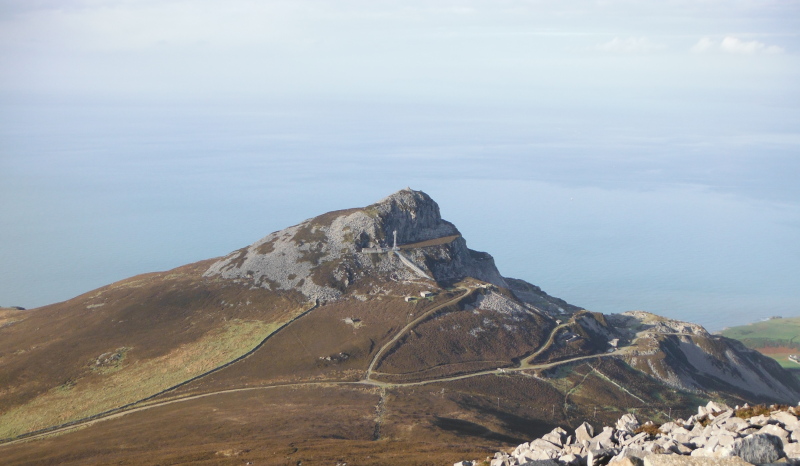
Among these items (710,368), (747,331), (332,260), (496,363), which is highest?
(332,260)

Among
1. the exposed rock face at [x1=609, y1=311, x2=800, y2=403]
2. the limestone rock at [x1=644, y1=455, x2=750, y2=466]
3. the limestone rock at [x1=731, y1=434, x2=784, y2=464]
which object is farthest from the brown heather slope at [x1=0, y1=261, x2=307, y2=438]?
the limestone rock at [x1=731, y1=434, x2=784, y2=464]

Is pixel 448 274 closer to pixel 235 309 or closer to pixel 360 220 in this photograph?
pixel 360 220

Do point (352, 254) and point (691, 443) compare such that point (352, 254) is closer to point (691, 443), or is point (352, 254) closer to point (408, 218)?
point (408, 218)

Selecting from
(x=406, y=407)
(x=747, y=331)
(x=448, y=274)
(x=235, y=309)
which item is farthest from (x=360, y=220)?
(x=747, y=331)

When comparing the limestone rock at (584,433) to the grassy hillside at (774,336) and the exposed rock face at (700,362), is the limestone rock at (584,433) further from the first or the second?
the grassy hillside at (774,336)

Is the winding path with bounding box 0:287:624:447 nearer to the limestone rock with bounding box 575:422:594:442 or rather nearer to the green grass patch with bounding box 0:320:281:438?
the green grass patch with bounding box 0:320:281:438

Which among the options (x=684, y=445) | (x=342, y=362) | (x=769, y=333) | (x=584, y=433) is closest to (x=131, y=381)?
(x=342, y=362)

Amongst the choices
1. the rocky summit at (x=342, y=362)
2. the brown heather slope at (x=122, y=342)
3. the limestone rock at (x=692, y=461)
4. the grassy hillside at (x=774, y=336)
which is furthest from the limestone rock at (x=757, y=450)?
the grassy hillside at (x=774, y=336)
